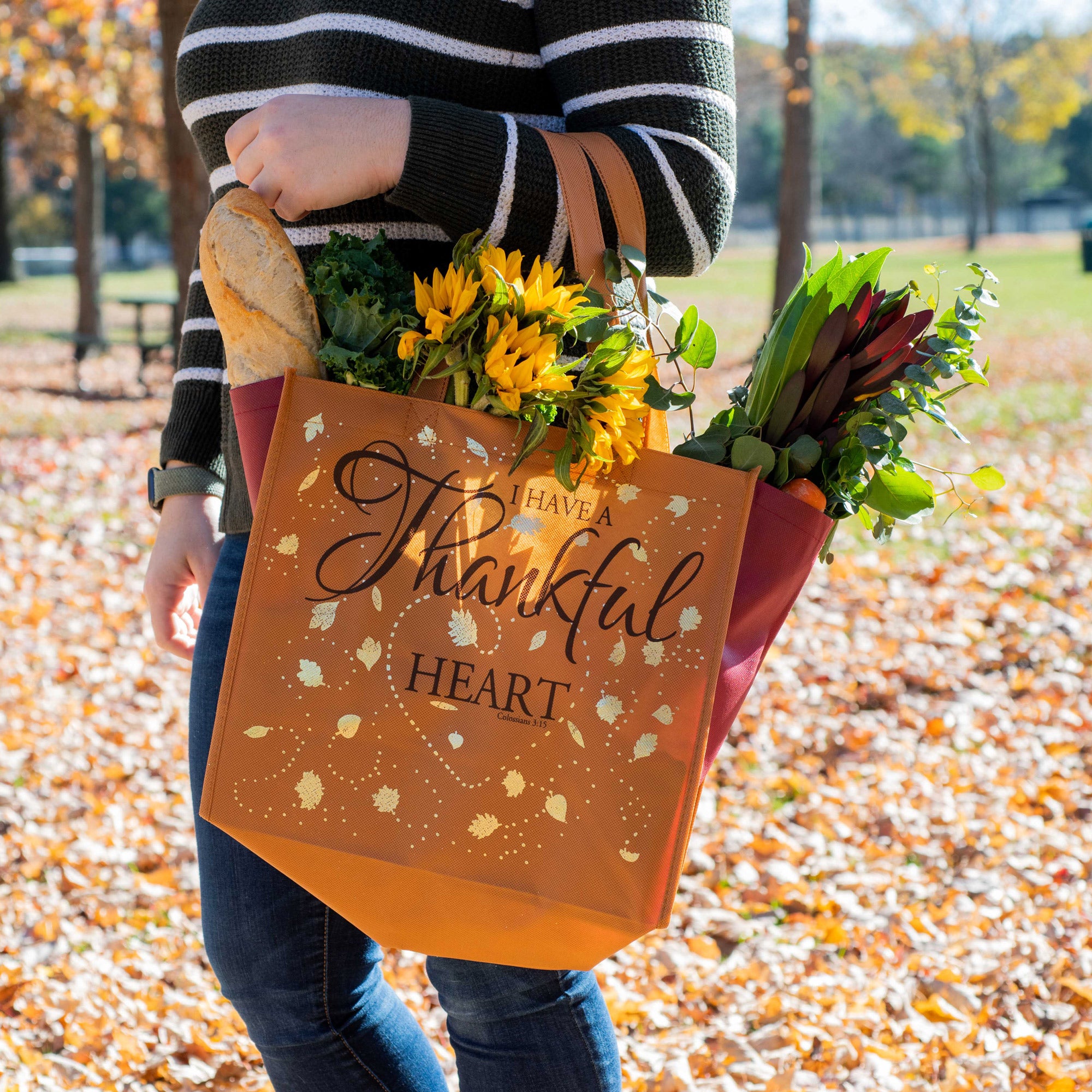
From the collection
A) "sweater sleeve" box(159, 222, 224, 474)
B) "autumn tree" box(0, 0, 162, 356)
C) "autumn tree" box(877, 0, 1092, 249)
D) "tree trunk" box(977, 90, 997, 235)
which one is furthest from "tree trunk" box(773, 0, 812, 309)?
"tree trunk" box(977, 90, 997, 235)

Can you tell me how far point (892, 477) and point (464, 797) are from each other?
1.89 ft

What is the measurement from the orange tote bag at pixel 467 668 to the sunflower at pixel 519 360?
55mm

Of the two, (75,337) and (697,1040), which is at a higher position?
(75,337)

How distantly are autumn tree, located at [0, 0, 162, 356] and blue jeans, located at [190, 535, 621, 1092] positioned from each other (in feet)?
30.8

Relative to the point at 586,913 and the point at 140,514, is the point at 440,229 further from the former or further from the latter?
the point at 140,514

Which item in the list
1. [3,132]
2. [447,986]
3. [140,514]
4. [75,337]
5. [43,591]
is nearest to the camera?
[447,986]

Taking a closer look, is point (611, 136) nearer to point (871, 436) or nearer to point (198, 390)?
point (871, 436)

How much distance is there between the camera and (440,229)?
127 centimetres

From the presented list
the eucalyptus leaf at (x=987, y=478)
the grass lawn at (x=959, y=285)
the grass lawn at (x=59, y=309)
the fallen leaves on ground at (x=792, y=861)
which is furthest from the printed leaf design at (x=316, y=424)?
the grass lawn at (x=59, y=309)

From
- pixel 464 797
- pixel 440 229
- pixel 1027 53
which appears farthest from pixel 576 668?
pixel 1027 53

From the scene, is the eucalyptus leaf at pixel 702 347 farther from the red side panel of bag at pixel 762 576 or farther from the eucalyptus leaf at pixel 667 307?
the red side panel of bag at pixel 762 576

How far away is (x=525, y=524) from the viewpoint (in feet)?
3.60

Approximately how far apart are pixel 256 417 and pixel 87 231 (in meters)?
14.0

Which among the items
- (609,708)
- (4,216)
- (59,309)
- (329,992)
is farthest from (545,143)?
(4,216)
